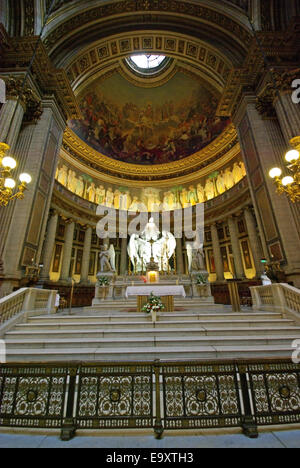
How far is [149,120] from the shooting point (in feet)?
80.9

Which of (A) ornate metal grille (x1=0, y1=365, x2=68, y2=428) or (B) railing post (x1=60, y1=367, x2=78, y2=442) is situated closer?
(B) railing post (x1=60, y1=367, x2=78, y2=442)

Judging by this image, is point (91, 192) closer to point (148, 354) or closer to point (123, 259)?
point (123, 259)

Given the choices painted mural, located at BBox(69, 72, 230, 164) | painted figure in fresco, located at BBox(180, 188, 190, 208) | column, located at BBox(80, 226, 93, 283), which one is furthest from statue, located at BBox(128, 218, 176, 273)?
painted mural, located at BBox(69, 72, 230, 164)

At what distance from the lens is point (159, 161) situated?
25.9 m

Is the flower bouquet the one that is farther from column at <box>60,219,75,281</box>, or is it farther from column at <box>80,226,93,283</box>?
column at <box>80,226,93,283</box>

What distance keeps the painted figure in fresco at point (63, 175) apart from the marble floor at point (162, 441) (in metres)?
19.5

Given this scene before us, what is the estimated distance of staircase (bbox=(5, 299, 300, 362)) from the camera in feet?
12.6

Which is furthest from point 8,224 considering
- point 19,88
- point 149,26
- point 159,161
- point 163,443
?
point 159,161

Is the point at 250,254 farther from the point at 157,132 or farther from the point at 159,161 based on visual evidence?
the point at 157,132

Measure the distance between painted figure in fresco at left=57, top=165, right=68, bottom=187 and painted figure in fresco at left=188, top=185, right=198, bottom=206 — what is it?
13.8 m

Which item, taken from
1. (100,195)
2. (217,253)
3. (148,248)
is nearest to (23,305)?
(148,248)

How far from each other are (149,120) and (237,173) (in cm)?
1319

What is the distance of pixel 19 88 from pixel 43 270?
11249mm

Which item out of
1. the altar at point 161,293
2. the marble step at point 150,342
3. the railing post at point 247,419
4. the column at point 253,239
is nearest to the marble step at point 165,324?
the marble step at point 150,342
